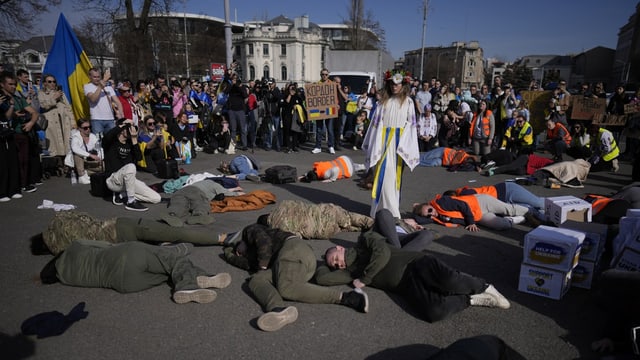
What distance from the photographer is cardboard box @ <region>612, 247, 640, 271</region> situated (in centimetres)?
391

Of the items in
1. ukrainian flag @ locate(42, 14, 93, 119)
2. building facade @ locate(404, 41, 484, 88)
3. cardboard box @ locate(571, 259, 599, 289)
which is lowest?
cardboard box @ locate(571, 259, 599, 289)

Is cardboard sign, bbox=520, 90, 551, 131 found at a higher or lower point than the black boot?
higher

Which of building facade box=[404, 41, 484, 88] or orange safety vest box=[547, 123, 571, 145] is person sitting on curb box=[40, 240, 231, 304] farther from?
building facade box=[404, 41, 484, 88]

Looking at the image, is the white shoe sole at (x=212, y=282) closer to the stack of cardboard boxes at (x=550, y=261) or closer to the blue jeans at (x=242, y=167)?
the stack of cardboard boxes at (x=550, y=261)

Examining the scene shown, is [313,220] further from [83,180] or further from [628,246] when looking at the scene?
[83,180]

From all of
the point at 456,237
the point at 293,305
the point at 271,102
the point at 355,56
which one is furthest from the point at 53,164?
the point at 355,56

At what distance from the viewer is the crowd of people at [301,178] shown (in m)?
4.09

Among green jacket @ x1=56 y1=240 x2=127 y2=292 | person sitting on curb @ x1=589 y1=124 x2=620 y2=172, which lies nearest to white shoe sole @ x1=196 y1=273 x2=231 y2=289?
green jacket @ x1=56 y1=240 x2=127 y2=292

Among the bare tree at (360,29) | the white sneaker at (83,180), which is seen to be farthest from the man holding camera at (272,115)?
the bare tree at (360,29)

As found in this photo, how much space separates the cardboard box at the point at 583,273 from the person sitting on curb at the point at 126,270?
3724 mm

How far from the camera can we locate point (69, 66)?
A: 31.4ft

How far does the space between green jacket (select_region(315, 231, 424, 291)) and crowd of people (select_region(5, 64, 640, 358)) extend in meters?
0.01

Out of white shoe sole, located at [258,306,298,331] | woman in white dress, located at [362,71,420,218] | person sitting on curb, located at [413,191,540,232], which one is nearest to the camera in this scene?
white shoe sole, located at [258,306,298,331]

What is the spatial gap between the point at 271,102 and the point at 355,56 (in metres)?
6.68
